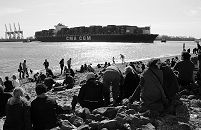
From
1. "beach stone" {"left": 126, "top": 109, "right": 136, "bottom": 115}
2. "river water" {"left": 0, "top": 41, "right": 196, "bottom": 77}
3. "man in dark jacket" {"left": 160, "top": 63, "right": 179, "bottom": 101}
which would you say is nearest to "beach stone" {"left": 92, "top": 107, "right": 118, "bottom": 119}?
"beach stone" {"left": 126, "top": 109, "right": 136, "bottom": 115}

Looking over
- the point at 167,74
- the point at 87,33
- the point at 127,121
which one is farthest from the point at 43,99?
the point at 87,33

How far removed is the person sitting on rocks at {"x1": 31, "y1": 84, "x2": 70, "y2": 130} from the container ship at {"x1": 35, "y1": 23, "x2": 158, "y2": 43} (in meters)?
123

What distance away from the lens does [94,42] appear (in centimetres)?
15075

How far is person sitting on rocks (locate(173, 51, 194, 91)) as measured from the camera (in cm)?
741

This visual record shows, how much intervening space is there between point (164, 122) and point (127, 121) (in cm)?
72

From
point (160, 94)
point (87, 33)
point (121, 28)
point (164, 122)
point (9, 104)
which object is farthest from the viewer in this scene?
point (87, 33)

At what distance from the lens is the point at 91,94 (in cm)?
641

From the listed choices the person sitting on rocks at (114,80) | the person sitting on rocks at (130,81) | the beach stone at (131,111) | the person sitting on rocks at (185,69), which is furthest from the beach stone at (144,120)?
the person sitting on rocks at (185,69)

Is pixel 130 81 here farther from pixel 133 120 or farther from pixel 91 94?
pixel 133 120

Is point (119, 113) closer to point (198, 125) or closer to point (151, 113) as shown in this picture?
point (151, 113)

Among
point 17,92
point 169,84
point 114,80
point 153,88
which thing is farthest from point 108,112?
point 17,92

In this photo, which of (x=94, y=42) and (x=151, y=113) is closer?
(x=151, y=113)

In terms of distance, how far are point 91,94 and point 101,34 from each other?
133484 millimetres

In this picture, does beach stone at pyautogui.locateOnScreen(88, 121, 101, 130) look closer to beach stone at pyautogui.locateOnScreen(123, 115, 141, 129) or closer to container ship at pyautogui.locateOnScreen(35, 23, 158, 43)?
beach stone at pyautogui.locateOnScreen(123, 115, 141, 129)
